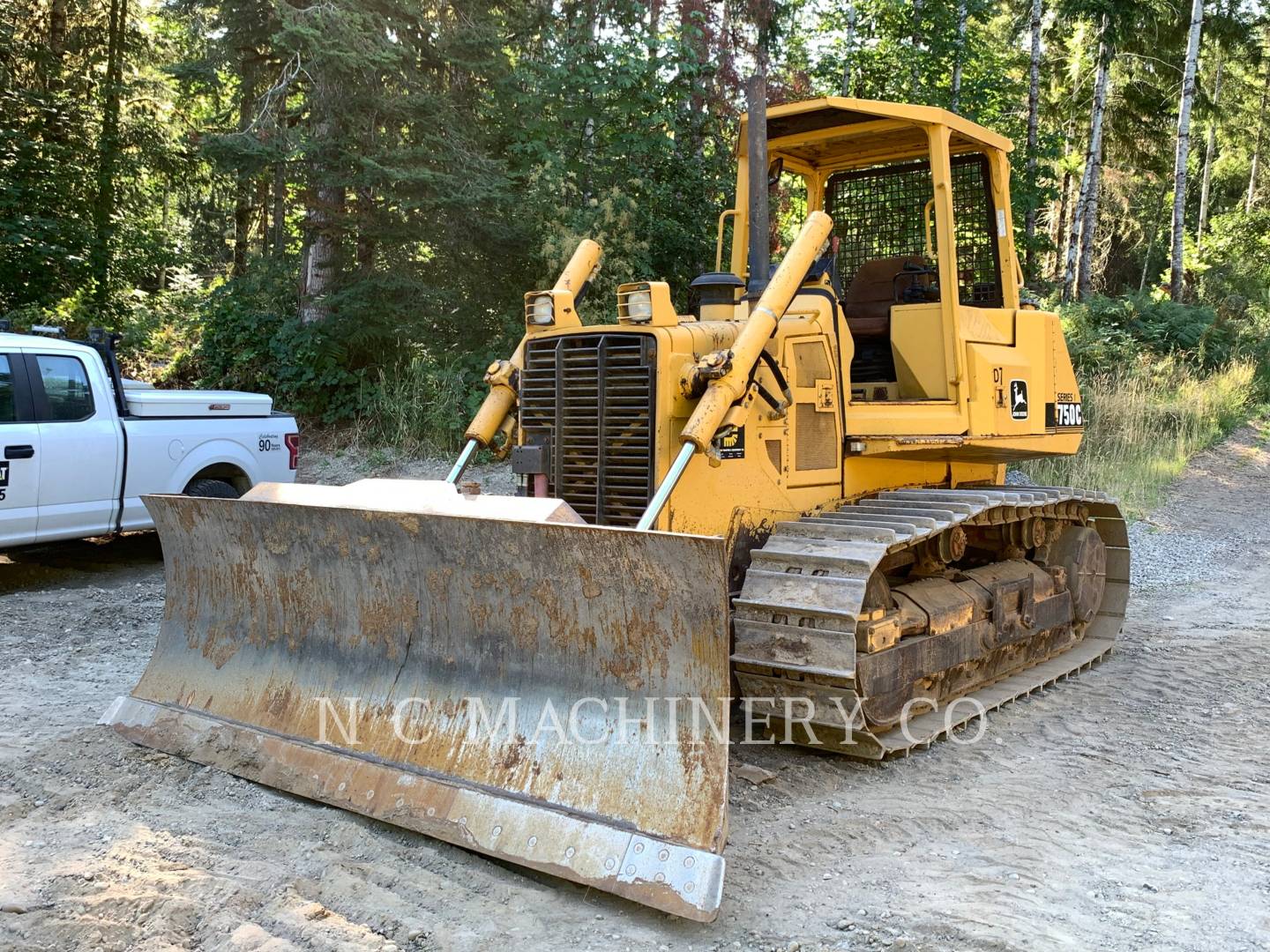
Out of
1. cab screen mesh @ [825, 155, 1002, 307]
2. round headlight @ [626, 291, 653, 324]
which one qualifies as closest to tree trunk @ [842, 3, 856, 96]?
cab screen mesh @ [825, 155, 1002, 307]

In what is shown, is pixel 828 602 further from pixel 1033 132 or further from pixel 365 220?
pixel 1033 132

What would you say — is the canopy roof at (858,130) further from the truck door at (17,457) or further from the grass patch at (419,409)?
the grass patch at (419,409)

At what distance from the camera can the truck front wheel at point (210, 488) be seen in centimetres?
888

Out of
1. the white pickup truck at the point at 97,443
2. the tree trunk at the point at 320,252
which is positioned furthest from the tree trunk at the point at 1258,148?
the white pickup truck at the point at 97,443

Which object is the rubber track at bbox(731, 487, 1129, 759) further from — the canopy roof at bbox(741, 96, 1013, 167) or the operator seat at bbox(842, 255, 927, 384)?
the canopy roof at bbox(741, 96, 1013, 167)

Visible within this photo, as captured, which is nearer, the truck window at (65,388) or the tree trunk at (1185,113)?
the truck window at (65,388)

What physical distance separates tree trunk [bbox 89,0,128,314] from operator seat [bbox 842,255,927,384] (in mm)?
13198

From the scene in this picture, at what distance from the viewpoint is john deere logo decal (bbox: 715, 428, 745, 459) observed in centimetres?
488

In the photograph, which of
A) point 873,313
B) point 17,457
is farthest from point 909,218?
point 17,457

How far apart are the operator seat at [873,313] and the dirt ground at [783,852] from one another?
2048 millimetres

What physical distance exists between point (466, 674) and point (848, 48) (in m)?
16.8

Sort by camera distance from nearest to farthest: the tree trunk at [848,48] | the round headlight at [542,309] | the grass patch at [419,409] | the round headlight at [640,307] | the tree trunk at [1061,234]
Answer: the round headlight at [640,307], the round headlight at [542,309], the grass patch at [419,409], the tree trunk at [848,48], the tree trunk at [1061,234]

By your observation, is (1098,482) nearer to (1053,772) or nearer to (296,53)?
(1053,772)

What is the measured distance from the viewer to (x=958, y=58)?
59.7 feet
